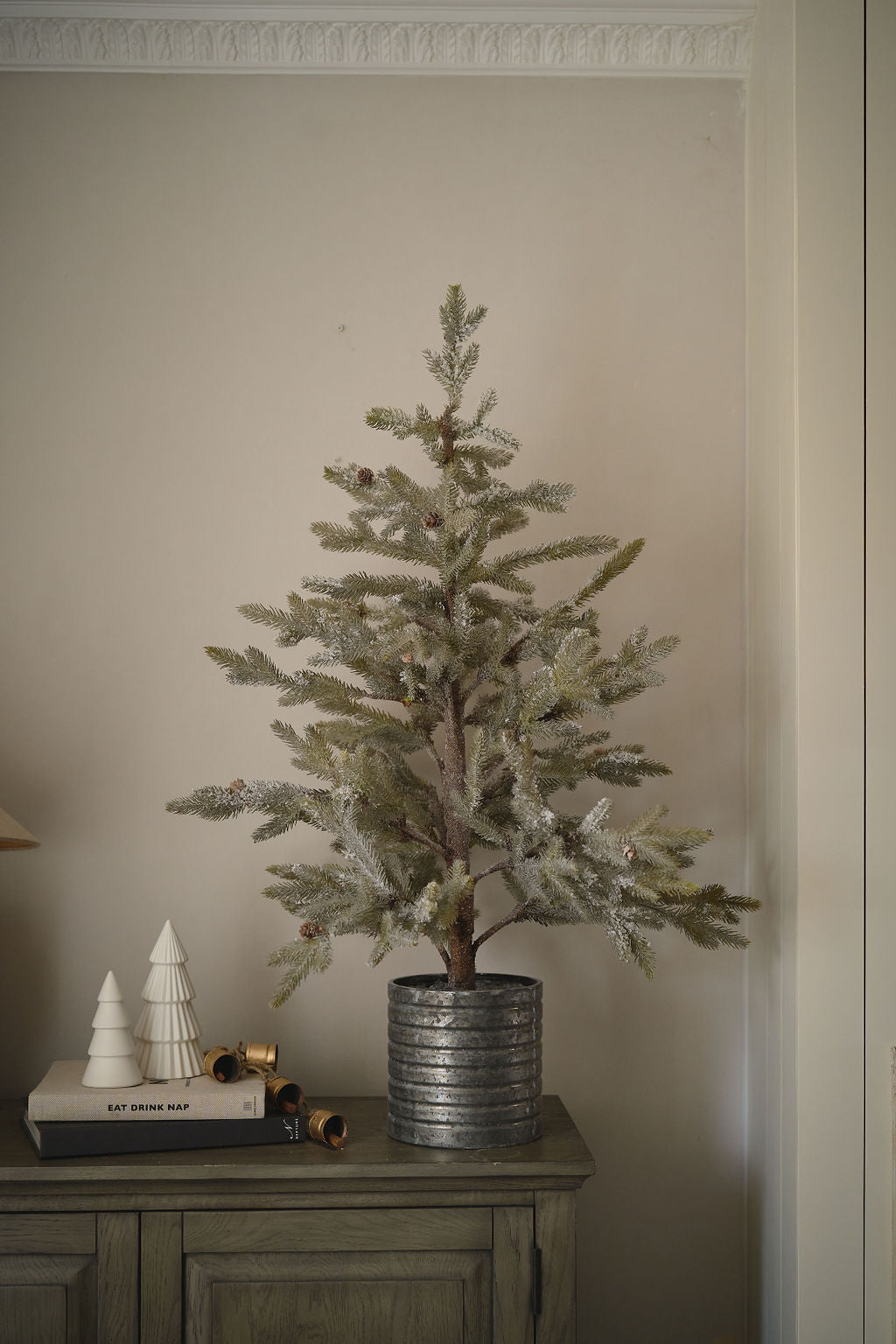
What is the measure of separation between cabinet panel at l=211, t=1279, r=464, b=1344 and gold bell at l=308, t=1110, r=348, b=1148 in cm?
17

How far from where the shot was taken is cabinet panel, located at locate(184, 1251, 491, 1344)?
1.40m

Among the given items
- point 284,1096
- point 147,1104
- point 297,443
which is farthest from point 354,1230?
point 297,443

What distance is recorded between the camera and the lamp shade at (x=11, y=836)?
1590mm

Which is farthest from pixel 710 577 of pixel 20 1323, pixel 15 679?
pixel 20 1323

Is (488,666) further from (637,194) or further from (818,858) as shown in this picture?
(637,194)

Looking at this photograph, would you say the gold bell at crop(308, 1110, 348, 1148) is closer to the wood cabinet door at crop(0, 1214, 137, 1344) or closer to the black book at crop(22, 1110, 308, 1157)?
the black book at crop(22, 1110, 308, 1157)

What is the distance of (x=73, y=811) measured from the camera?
6.21ft

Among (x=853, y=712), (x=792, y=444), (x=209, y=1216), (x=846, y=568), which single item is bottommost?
(x=209, y=1216)

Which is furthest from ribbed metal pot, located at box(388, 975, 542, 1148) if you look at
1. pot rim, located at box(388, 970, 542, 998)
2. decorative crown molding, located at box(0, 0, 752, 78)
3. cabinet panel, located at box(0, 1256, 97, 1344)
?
decorative crown molding, located at box(0, 0, 752, 78)

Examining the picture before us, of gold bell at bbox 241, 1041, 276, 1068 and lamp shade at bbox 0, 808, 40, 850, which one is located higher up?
lamp shade at bbox 0, 808, 40, 850

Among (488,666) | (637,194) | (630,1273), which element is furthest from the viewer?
(637,194)

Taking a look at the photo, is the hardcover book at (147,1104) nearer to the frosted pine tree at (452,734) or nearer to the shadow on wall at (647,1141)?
the frosted pine tree at (452,734)

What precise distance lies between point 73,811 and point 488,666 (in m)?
0.81

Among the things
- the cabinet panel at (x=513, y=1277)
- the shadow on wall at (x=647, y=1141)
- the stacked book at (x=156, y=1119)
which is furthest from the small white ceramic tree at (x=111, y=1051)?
the shadow on wall at (x=647, y=1141)
